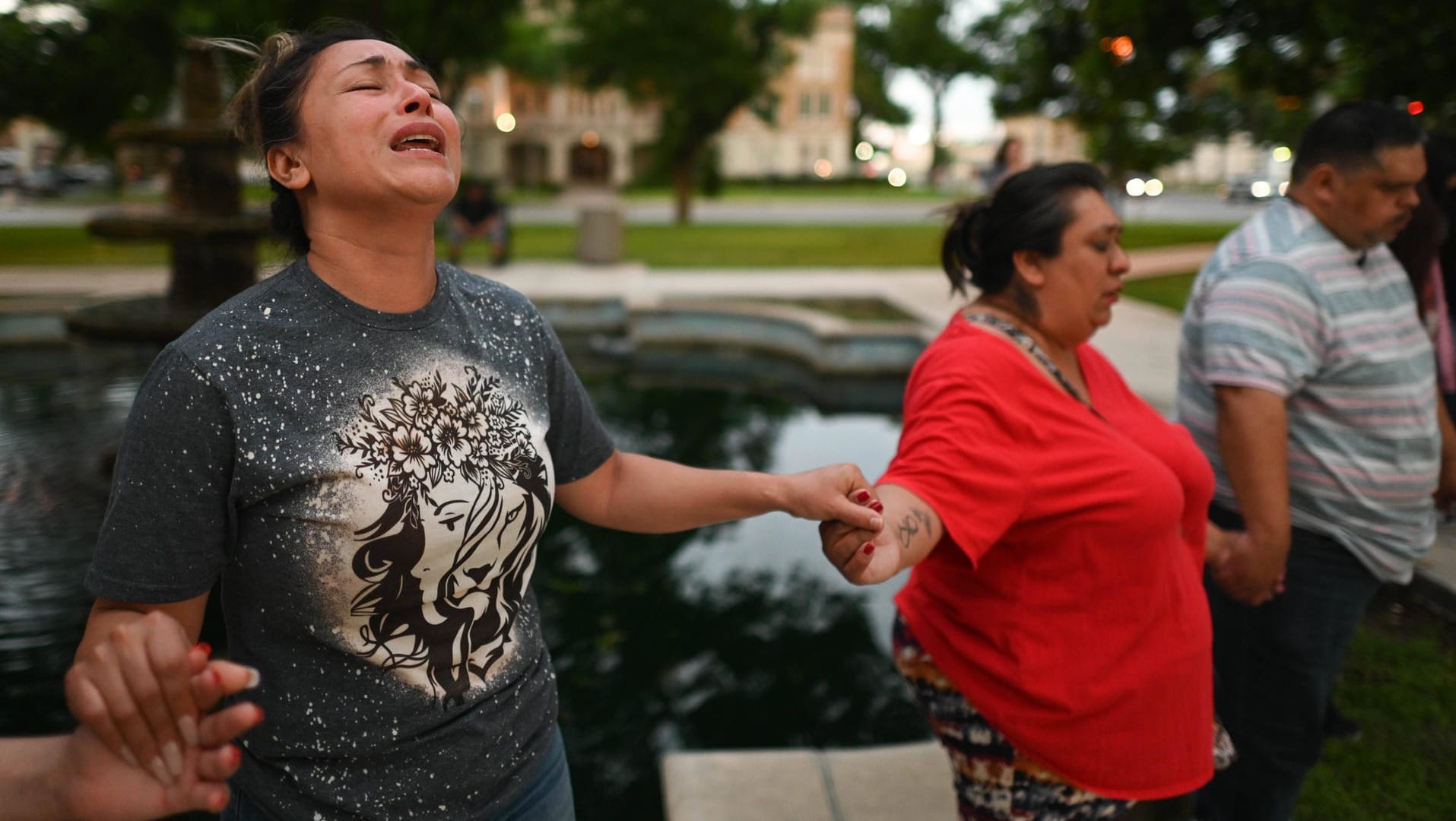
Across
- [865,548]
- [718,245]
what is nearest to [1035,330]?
[865,548]

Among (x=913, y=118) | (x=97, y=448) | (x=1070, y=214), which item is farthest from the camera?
(x=913, y=118)

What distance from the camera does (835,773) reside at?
3.43 metres

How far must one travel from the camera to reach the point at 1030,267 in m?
2.48

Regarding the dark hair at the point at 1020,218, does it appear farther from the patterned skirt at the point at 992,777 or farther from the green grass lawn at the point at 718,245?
the green grass lawn at the point at 718,245

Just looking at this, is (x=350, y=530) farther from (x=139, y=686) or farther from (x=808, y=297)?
(x=808, y=297)

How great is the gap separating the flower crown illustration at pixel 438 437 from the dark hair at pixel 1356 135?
7.52 feet

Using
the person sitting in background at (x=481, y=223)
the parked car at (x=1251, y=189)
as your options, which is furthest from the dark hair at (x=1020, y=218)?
the parked car at (x=1251, y=189)

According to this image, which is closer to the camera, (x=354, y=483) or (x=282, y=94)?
(x=354, y=483)

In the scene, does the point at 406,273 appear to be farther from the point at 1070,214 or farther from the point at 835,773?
the point at 835,773

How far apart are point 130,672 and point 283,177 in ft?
2.72

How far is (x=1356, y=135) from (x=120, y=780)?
9.91 feet

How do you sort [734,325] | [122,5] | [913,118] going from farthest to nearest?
[913,118] → [122,5] → [734,325]

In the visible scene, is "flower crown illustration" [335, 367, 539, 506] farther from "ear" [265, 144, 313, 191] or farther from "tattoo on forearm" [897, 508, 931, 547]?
"tattoo on forearm" [897, 508, 931, 547]

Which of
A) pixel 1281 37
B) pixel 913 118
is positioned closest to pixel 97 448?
pixel 1281 37
